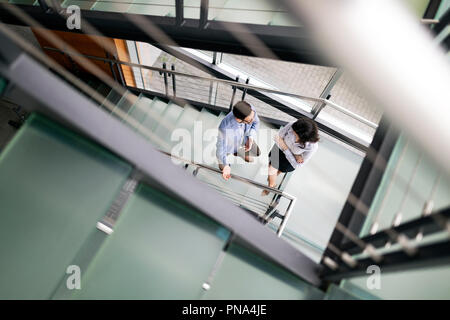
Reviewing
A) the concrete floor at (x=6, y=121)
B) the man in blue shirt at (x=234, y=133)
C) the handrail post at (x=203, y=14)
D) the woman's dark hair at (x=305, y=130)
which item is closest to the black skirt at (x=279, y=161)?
the man in blue shirt at (x=234, y=133)

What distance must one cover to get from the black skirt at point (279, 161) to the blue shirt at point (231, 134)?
0.41 m

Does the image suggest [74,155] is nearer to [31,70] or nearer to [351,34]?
[31,70]

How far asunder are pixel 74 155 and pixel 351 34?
120 centimetres

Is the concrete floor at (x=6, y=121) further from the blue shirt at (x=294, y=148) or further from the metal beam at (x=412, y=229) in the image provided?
the metal beam at (x=412, y=229)

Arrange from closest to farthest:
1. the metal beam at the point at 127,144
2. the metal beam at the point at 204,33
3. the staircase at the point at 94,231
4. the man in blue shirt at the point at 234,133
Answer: the metal beam at the point at 127,144 < the staircase at the point at 94,231 < the metal beam at the point at 204,33 < the man in blue shirt at the point at 234,133

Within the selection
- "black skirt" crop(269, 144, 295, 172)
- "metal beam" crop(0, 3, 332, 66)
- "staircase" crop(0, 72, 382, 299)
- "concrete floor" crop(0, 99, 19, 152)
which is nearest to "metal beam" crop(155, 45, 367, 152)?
"black skirt" crop(269, 144, 295, 172)

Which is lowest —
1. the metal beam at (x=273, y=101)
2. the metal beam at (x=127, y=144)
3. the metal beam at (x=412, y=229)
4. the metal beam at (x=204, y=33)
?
the metal beam at (x=127, y=144)

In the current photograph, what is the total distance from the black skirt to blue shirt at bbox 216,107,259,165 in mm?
409

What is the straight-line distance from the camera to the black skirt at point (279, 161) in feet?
11.0

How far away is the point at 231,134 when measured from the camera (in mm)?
3062

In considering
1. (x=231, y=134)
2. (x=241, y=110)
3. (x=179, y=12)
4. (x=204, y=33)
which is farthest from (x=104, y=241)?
(x=179, y=12)

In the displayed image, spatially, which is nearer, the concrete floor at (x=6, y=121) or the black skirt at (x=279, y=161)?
the black skirt at (x=279, y=161)

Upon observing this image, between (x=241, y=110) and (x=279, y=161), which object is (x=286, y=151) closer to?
(x=279, y=161)

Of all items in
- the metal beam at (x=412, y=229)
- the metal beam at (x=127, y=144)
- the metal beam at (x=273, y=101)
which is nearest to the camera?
the metal beam at (x=412, y=229)
